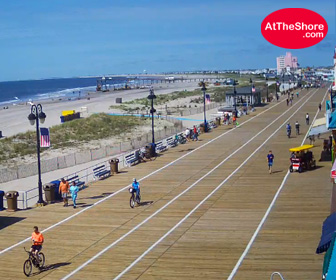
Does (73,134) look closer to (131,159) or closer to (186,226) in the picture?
(131,159)

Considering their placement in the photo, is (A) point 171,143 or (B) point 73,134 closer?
(A) point 171,143

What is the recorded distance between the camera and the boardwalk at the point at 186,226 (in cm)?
1507

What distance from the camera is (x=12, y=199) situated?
2191 cm

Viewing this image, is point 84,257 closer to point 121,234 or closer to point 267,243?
point 121,234

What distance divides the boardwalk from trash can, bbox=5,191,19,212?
729 mm

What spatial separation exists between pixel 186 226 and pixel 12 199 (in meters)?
7.04

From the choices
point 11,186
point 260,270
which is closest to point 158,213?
point 260,270

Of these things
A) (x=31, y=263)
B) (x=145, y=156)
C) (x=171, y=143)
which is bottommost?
(x=31, y=263)

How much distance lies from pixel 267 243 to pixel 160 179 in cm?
1124

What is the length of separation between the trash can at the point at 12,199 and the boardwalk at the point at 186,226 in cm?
73

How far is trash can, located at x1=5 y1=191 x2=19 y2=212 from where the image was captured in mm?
21781

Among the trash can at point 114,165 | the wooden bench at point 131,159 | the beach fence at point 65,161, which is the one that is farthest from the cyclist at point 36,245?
the beach fence at point 65,161

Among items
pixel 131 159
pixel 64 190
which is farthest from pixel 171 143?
pixel 64 190

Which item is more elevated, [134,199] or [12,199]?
[12,199]
